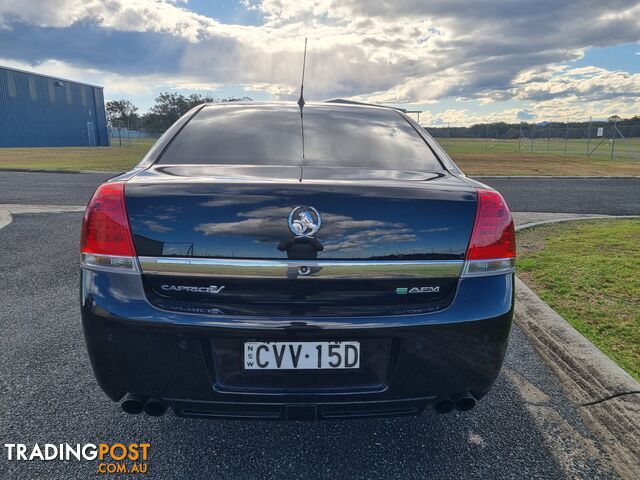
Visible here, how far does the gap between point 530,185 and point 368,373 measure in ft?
43.8

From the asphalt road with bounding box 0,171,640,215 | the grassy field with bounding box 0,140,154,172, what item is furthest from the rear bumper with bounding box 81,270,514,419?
the grassy field with bounding box 0,140,154,172

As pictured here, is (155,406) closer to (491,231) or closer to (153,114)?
Result: (491,231)

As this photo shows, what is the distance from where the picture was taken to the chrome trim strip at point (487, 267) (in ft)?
5.90

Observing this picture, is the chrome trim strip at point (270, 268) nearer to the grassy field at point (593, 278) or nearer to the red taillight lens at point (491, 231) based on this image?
the red taillight lens at point (491, 231)

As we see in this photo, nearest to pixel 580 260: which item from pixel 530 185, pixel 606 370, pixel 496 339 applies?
pixel 606 370

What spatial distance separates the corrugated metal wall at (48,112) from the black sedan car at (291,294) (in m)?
54.0

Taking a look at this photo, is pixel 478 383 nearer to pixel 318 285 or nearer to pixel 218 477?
pixel 318 285

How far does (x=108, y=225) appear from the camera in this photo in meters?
1.76

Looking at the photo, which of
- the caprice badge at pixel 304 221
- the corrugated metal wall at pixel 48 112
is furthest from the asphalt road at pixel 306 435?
the corrugated metal wall at pixel 48 112

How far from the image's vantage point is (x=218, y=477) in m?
1.92

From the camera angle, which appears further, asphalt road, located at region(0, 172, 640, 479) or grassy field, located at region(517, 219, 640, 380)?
grassy field, located at region(517, 219, 640, 380)

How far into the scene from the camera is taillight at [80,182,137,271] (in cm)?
173

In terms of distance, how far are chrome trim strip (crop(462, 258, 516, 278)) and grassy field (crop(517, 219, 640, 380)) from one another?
1.44 metres

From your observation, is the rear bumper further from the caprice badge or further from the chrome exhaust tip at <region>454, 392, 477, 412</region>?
the caprice badge
